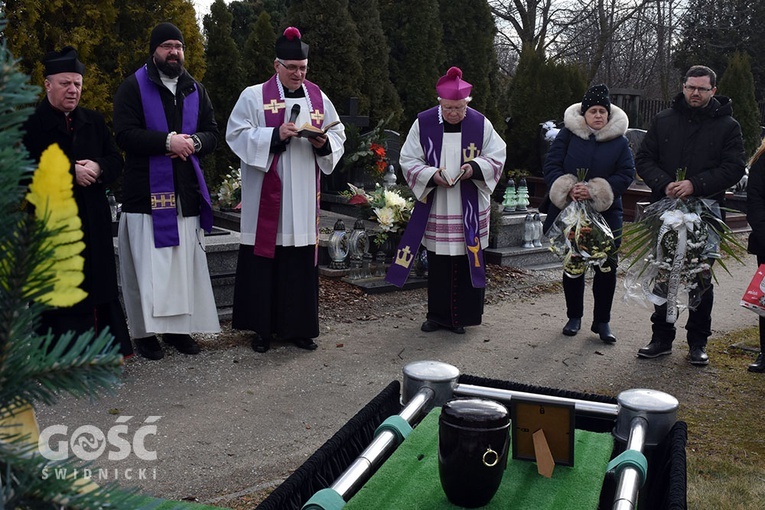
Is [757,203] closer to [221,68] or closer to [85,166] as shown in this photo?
[85,166]

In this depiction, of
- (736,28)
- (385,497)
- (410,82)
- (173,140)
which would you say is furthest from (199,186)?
(736,28)

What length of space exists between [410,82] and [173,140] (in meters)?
9.72

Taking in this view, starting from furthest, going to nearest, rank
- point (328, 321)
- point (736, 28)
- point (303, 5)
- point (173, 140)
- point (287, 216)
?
point (736, 28) → point (303, 5) → point (328, 321) → point (287, 216) → point (173, 140)

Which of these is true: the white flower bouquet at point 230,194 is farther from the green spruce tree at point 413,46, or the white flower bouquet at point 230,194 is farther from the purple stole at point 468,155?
the green spruce tree at point 413,46

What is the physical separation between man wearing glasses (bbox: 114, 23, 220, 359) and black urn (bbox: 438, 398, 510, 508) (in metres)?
4.03

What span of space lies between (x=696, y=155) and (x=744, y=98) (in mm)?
14975

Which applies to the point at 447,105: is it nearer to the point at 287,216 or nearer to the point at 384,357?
the point at 287,216

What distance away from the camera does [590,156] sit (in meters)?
6.57

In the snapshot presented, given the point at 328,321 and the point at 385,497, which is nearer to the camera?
the point at 385,497

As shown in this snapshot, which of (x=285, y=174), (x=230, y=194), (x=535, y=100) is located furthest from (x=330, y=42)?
(x=285, y=174)

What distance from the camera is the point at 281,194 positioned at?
602 cm

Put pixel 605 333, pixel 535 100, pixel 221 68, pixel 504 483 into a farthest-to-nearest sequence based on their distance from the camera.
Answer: pixel 535 100 → pixel 221 68 → pixel 605 333 → pixel 504 483

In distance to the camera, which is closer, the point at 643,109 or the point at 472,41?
the point at 472,41

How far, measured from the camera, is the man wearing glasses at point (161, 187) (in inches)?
220
